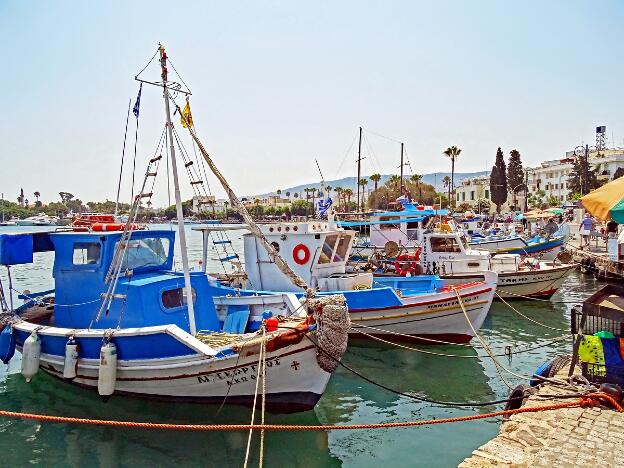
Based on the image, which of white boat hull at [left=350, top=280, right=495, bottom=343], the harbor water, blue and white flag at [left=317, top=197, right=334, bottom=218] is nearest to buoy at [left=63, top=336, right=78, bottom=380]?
the harbor water

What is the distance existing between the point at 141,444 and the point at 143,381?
3.64ft

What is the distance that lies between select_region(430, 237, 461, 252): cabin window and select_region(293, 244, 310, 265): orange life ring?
6.47 meters

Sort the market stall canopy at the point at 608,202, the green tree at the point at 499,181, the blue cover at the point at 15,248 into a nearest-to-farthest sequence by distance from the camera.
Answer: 1. the market stall canopy at the point at 608,202
2. the blue cover at the point at 15,248
3. the green tree at the point at 499,181

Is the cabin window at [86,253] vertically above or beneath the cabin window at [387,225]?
beneath

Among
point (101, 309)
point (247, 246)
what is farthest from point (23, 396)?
point (247, 246)

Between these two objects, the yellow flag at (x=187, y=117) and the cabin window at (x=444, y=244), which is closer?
the yellow flag at (x=187, y=117)

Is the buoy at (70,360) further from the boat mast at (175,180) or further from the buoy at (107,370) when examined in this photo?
the boat mast at (175,180)

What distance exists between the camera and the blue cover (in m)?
10.8

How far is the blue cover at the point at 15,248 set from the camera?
10.8 meters

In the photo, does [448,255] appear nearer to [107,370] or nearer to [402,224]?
[402,224]

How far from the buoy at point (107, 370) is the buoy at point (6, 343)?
3.13 meters

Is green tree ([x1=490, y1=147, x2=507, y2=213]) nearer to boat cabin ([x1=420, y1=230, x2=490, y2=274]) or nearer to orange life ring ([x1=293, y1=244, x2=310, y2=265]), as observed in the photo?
boat cabin ([x1=420, y1=230, x2=490, y2=274])

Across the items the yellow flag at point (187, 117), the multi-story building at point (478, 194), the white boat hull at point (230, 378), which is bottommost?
the white boat hull at point (230, 378)

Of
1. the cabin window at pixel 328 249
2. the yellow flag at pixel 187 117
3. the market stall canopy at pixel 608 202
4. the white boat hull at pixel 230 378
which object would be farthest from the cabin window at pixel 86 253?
the market stall canopy at pixel 608 202
